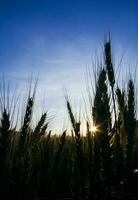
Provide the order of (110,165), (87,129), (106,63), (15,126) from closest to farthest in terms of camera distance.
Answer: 1. (110,165)
2. (15,126)
3. (87,129)
4. (106,63)

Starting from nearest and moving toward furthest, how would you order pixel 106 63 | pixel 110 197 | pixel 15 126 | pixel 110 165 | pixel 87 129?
pixel 110 197 → pixel 110 165 → pixel 15 126 → pixel 87 129 → pixel 106 63

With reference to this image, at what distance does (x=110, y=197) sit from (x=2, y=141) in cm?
98

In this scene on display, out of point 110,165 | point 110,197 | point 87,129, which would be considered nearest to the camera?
point 110,197

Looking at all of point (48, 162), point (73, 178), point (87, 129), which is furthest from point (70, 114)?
point (73, 178)

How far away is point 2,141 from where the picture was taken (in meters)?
2.47

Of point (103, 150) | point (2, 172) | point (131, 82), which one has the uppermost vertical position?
point (131, 82)

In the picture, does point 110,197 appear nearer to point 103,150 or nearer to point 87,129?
point 103,150

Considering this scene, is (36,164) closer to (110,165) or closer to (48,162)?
(48,162)

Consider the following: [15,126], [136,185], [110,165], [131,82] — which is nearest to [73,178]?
[110,165]

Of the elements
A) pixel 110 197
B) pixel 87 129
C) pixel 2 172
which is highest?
pixel 87 129

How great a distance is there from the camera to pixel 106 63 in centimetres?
331

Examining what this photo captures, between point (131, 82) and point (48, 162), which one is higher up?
point (131, 82)

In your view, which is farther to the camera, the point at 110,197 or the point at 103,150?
the point at 103,150

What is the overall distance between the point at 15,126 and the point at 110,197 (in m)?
1.05
